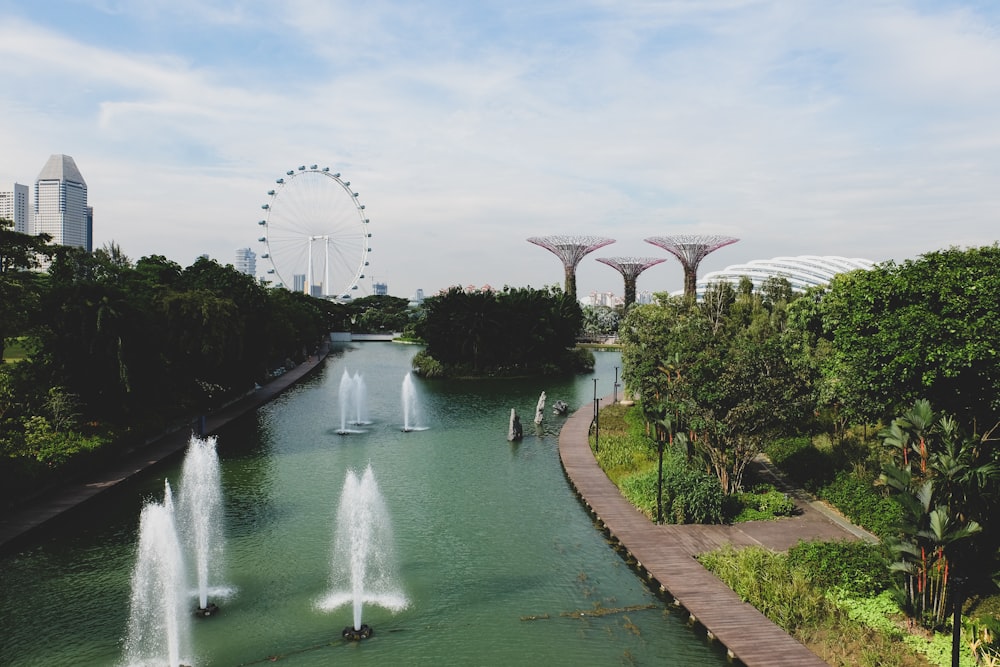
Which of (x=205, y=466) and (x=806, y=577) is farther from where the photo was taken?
(x=205, y=466)

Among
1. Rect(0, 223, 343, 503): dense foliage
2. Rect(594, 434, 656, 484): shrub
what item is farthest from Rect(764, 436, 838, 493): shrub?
Rect(0, 223, 343, 503): dense foliage

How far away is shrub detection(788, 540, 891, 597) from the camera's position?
47.5 feet

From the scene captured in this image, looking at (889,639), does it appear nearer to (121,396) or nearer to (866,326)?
(866,326)

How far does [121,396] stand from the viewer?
26.8m

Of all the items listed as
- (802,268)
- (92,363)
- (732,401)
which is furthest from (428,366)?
(802,268)

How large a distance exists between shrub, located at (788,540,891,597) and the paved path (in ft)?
60.4

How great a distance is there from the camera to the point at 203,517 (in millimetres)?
20578

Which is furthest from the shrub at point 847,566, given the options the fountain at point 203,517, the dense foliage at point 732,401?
the fountain at point 203,517

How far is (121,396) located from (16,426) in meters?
3.79

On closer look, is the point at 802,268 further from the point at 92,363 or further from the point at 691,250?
the point at 92,363

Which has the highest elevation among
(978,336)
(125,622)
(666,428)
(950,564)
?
(978,336)

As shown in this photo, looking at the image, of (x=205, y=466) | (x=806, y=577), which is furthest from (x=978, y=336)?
(x=205, y=466)

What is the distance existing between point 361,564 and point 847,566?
9.95 m

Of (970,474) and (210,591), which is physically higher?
(970,474)
